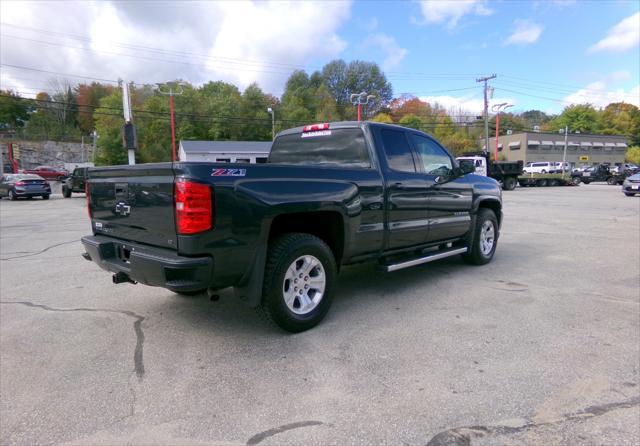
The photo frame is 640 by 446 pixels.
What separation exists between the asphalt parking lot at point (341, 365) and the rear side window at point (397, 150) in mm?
1546

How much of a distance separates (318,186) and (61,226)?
10720 millimetres

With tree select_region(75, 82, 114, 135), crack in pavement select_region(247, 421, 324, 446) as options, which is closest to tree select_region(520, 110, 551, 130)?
tree select_region(75, 82, 114, 135)

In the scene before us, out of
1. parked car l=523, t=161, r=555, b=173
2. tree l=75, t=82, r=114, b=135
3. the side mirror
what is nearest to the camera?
the side mirror

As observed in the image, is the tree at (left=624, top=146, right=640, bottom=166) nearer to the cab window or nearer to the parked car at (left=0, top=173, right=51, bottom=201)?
the parked car at (left=0, top=173, right=51, bottom=201)

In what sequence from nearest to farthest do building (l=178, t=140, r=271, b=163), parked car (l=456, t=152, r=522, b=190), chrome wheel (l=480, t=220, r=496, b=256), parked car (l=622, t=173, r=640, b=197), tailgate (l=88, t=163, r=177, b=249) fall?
1. tailgate (l=88, t=163, r=177, b=249)
2. chrome wheel (l=480, t=220, r=496, b=256)
3. parked car (l=622, t=173, r=640, b=197)
4. parked car (l=456, t=152, r=522, b=190)
5. building (l=178, t=140, r=271, b=163)

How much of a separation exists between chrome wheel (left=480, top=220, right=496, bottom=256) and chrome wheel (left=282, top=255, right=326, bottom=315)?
3442 mm

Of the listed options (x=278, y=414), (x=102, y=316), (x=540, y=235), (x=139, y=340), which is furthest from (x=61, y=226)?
(x=540, y=235)

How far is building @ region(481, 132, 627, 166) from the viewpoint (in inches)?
2901

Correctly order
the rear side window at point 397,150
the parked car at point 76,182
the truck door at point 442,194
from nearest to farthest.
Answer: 1. the rear side window at point 397,150
2. the truck door at point 442,194
3. the parked car at point 76,182

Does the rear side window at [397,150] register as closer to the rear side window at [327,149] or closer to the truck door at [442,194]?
the truck door at [442,194]

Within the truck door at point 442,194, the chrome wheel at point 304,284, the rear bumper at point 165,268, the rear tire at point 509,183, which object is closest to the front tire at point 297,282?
the chrome wheel at point 304,284

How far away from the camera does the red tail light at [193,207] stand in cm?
305

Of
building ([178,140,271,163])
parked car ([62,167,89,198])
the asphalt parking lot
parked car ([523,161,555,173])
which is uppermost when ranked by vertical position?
building ([178,140,271,163])

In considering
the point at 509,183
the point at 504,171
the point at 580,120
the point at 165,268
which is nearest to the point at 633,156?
the point at 580,120
